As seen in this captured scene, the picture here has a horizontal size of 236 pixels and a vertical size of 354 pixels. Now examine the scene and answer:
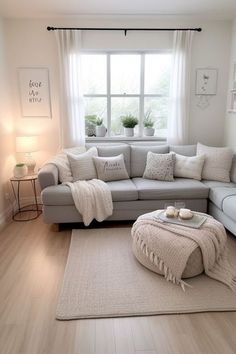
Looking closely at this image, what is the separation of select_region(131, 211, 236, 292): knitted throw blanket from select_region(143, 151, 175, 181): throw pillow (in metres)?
1.16

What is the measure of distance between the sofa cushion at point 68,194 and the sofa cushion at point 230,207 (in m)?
1.02

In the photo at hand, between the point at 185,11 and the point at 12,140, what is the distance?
2962mm

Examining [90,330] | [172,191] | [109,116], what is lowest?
[90,330]

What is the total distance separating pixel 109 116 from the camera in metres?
4.18

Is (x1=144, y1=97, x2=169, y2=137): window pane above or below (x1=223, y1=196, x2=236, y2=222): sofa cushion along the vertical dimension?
above

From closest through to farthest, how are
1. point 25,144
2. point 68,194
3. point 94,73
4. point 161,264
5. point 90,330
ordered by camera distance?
point 90,330 → point 161,264 → point 68,194 → point 25,144 → point 94,73

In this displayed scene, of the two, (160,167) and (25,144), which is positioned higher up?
(25,144)

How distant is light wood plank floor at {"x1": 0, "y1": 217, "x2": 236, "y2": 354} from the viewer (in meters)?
1.64

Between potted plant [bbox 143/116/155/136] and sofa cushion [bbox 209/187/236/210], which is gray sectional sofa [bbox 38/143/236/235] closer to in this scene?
sofa cushion [bbox 209/187/236/210]

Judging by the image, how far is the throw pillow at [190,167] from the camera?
3617 mm

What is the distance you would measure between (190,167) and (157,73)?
1563 millimetres

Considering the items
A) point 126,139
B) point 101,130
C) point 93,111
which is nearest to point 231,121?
point 126,139

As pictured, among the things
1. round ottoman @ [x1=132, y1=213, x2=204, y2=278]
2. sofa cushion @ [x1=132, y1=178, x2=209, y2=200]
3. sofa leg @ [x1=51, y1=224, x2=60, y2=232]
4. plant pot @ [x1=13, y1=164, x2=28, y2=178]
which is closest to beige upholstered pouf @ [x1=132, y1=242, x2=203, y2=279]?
round ottoman @ [x1=132, y1=213, x2=204, y2=278]

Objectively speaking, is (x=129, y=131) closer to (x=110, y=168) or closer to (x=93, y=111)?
(x=93, y=111)
